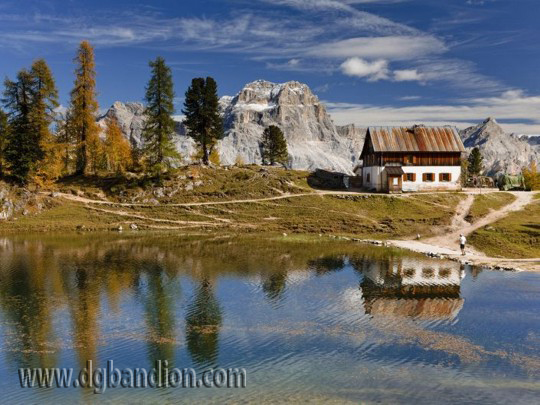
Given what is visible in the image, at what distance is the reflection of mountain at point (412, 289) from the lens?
30750 mm

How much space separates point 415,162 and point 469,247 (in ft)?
105

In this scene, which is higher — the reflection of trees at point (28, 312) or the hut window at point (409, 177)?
the hut window at point (409, 177)

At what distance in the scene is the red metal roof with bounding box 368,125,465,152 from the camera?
83625mm

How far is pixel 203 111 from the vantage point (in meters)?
90.0

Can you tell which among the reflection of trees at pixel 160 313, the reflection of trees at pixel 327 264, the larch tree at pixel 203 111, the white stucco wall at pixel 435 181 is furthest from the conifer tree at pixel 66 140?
the white stucco wall at pixel 435 181

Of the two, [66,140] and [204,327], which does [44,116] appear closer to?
[66,140]

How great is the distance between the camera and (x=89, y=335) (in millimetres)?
25312

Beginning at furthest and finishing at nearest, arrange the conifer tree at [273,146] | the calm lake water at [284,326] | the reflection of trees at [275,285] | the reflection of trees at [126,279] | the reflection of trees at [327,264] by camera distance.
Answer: the conifer tree at [273,146] < the reflection of trees at [327,264] < the reflection of trees at [275,285] < the reflection of trees at [126,279] < the calm lake water at [284,326]

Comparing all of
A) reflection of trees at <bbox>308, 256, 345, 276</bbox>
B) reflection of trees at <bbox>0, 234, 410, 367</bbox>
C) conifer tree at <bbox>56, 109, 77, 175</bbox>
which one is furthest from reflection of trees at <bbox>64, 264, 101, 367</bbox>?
conifer tree at <bbox>56, 109, 77, 175</bbox>

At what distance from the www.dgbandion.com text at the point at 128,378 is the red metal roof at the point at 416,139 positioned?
67.5 meters

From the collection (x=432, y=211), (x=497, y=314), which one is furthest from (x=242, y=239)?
(x=497, y=314)

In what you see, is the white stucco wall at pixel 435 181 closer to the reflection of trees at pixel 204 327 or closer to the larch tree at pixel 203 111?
the larch tree at pixel 203 111

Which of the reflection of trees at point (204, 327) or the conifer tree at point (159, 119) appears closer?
the reflection of trees at point (204, 327)

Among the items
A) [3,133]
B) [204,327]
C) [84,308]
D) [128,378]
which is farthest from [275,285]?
[3,133]
